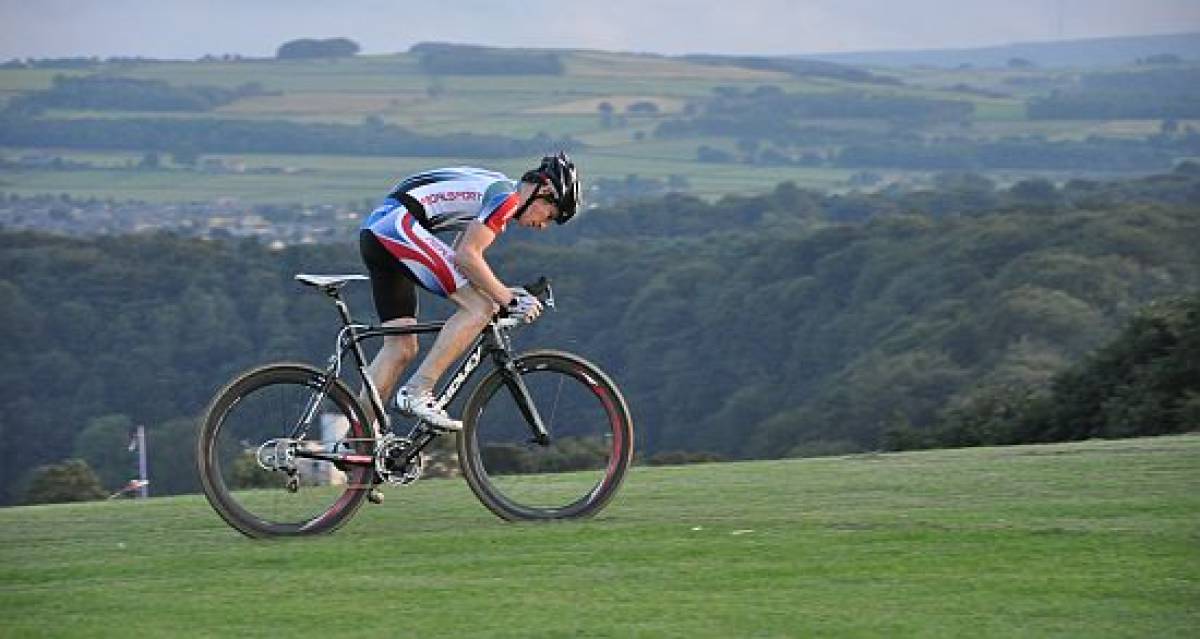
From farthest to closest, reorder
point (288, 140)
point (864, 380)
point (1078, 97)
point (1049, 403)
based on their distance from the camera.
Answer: point (1078, 97) < point (288, 140) < point (864, 380) < point (1049, 403)

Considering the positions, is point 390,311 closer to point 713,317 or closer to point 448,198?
point 448,198

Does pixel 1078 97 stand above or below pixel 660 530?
above

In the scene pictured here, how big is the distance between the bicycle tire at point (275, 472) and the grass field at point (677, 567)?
187 millimetres

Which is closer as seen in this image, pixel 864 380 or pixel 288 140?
pixel 864 380

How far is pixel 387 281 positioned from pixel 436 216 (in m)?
0.40

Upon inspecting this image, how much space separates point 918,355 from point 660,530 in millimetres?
49571

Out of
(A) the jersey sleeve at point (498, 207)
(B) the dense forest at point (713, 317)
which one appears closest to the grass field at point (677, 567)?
(A) the jersey sleeve at point (498, 207)

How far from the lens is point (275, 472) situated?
35.8ft

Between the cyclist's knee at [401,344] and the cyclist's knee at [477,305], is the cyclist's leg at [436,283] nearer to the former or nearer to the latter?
the cyclist's knee at [477,305]

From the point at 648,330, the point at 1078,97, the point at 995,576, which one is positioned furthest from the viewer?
the point at 1078,97

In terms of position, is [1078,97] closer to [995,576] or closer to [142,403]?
[142,403]

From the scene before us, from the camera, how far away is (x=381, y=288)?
11141 millimetres

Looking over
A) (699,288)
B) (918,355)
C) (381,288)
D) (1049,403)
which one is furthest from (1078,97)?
(381,288)

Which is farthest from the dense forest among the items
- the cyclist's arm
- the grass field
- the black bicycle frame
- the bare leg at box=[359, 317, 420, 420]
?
the cyclist's arm
